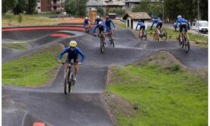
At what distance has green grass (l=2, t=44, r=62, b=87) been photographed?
64.0 feet

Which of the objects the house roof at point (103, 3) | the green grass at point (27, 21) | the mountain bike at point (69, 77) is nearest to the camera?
the mountain bike at point (69, 77)

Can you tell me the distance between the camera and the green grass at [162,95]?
13.6 meters

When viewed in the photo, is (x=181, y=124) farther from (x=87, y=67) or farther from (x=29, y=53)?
(x=29, y=53)

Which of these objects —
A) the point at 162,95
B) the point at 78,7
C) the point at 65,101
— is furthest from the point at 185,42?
the point at 78,7

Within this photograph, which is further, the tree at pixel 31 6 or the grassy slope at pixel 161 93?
the tree at pixel 31 6

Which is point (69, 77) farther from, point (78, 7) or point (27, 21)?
point (78, 7)

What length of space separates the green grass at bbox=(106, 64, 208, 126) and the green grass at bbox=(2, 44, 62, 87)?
350cm

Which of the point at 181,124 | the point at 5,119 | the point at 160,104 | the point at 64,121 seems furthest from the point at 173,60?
the point at 5,119

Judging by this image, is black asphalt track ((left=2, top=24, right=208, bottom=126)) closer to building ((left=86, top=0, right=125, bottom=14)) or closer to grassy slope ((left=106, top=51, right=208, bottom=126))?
grassy slope ((left=106, top=51, right=208, bottom=126))

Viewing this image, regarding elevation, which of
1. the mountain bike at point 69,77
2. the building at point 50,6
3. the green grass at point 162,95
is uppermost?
the building at point 50,6

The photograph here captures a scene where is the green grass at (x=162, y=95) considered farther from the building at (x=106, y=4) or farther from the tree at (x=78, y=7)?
the building at (x=106, y=4)

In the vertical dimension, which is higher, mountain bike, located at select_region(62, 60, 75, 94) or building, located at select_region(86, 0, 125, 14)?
building, located at select_region(86, 0, 125, 14)

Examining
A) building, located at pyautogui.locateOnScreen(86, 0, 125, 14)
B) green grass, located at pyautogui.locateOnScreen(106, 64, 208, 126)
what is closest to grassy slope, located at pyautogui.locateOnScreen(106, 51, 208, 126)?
green grass, located at pyautogui.locateOnScreen(106, 64, 208, 126)

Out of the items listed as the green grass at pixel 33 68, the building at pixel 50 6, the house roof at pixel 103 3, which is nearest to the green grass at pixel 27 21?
the green grass at pixel 33 68
